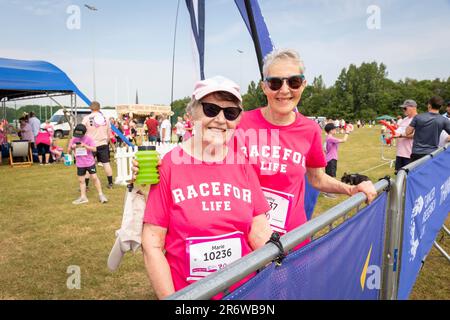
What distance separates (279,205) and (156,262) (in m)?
0.94

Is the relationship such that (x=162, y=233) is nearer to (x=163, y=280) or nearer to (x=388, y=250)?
(x=163, y=280)

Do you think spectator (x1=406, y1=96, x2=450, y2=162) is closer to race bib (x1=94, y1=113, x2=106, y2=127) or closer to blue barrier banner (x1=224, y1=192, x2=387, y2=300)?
blue barrier banner (x1=224, y1=192, x2=387, y2=300)

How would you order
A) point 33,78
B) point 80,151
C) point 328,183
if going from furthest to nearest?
point 33,78, point 80,151, point 328,183

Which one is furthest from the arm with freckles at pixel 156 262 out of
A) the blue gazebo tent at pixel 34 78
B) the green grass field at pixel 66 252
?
the blue gazebo tent at pixel 34 78

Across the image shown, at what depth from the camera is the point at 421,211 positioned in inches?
113

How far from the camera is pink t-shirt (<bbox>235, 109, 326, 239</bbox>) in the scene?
6.91ft

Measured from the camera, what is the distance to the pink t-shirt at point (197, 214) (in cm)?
153

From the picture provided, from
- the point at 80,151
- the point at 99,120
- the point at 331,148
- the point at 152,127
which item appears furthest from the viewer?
the point at 152,127

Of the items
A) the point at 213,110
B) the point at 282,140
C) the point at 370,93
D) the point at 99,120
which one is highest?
the point at 370,93

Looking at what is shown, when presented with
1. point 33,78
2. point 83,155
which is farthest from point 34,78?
point 83,155

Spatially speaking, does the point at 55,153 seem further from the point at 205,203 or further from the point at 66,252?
the point at 205,203

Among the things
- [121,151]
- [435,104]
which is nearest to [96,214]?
[121,151]

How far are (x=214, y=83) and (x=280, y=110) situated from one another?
24.5 inches

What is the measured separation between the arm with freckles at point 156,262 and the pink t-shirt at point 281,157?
0.84 m
